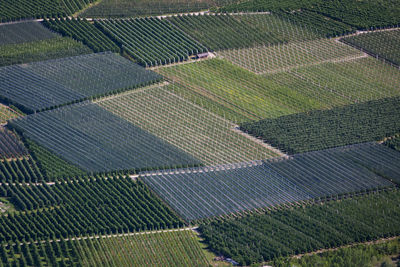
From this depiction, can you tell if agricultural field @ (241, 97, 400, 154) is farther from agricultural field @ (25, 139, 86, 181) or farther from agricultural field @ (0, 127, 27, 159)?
agricultural field @ (0, 127, 27, 159)

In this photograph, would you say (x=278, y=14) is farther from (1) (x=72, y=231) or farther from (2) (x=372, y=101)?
(1) (x=72, y=231)

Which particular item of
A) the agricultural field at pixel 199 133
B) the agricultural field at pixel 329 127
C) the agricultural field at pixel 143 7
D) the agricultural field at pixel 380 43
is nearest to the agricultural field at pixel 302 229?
the agricultural field at pixel 199 133

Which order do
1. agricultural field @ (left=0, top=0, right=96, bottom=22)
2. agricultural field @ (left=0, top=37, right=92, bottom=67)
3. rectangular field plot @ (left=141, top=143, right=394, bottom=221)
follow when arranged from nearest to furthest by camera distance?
rectangular field plot @ (left=141, top=143, right=394, bottom=221) → agricultural field @ (left=0, top=37, right=92, bottom=67) → agricultural field @ (left=0, top=0, right=96, bottom=22)

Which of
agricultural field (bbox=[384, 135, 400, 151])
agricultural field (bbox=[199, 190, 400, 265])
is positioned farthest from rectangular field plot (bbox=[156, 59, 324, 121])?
agricultural field (bbox=[199, 190, 400, 265])

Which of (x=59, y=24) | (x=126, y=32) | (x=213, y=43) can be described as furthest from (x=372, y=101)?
(x=59, y=24)

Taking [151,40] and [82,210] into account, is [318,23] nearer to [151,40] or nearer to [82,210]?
[151,40]

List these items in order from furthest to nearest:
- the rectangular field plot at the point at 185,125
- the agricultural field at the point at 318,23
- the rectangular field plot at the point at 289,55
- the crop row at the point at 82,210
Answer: the agricultural field at the point at 318,23 < the rectangular field plot at the point at 289,55 < the rectangular field plot at the point at 185,125 < the crop row at the point at 82,210

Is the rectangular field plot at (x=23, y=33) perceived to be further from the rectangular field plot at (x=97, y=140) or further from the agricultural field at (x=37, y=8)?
the rectangular field plot at (x=97, y=140)
